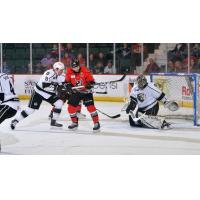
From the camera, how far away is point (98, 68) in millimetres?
9797

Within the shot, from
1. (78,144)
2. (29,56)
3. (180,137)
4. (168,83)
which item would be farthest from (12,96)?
(29,56)

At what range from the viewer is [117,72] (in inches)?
379

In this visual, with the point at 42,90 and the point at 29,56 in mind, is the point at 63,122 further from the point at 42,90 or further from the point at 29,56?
the point at 29,56

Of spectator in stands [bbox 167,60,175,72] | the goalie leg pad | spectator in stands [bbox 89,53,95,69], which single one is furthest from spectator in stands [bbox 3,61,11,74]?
the goalie leg pad

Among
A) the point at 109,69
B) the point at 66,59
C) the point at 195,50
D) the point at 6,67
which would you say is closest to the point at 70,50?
the point at 66,59

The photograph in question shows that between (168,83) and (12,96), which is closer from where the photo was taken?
(12,96)

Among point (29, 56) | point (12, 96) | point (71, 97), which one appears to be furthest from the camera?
point (29, 56)

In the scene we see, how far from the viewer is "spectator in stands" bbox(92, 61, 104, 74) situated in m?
9.74

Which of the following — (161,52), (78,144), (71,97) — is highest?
(161,52)

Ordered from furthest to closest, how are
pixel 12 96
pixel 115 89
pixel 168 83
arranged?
pixel 115 89, pixel 168 83, pixel 12 96

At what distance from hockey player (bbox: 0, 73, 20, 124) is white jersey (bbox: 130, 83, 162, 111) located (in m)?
1.80

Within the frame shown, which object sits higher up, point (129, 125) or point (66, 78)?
point (66, 78)

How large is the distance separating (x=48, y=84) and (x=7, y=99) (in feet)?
4.20

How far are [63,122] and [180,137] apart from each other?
1.76m
